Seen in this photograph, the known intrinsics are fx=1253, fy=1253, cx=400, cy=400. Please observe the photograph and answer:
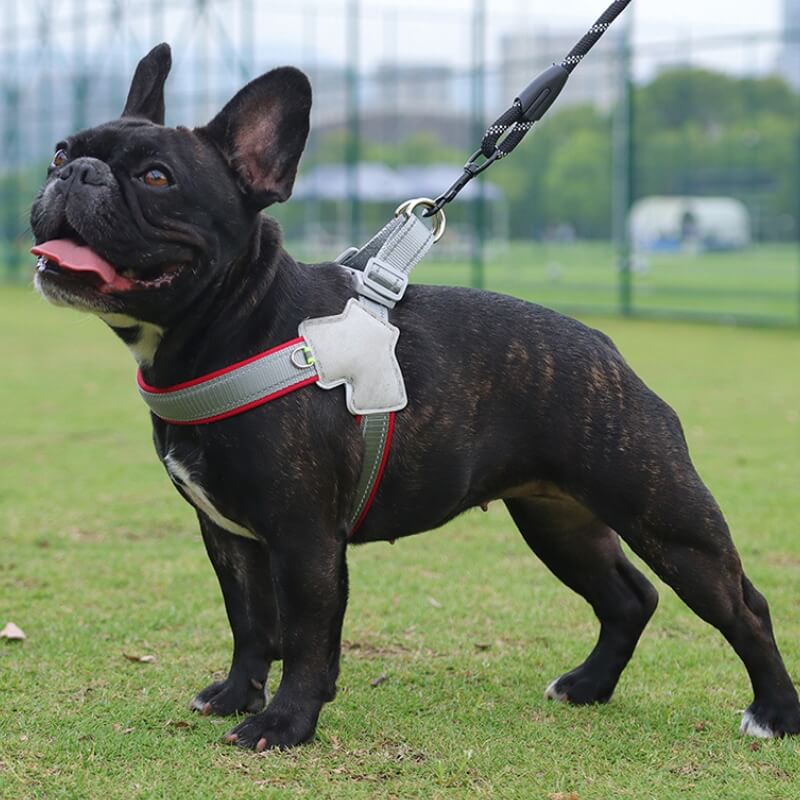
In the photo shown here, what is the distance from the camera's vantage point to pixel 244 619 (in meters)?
3.97

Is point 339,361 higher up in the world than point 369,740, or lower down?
higher up

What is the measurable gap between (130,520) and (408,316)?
134 inches

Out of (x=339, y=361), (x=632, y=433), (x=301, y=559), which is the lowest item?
(x=301, y=559)

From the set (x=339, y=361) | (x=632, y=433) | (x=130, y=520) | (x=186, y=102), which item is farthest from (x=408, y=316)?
(x=186, y=102)

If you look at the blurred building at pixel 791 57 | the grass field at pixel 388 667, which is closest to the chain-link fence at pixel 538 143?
the blurred building at pixel 791 57

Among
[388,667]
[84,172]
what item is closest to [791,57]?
[388,667]

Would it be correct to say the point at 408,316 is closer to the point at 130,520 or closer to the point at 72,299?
the point at 72,299

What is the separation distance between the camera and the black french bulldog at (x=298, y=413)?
10.7ft

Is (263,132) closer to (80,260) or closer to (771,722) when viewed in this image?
(80,260)

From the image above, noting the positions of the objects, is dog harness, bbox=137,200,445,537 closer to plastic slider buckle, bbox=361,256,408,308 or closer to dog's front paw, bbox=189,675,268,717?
plastic slider buckle, bbox=361,256,408,308

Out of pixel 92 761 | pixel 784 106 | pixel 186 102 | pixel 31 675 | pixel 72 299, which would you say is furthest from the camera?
pixel 186 102

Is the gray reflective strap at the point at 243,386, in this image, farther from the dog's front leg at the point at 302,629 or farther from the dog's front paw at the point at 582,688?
the dog's front paw at the point at 582,688

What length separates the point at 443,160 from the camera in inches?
954

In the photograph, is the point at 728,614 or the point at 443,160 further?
the point at 443,160
